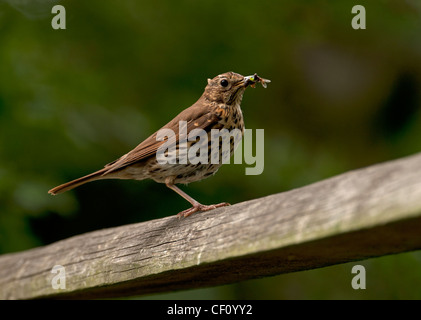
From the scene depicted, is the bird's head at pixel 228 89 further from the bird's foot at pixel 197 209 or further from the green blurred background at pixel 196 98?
the bird's foot at pixel 197 209

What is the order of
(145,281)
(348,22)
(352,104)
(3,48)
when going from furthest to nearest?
(352,104) < (348,22) < (3,48) < (145,281)

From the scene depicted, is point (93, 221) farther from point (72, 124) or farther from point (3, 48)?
point (3, 48)

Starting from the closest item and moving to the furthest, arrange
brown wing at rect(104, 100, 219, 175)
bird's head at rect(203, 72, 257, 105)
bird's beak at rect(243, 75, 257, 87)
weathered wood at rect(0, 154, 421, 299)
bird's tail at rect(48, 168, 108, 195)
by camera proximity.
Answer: weathered wood at rect(0, 154, 421, 299) → bird's tail at rect(48, 168, 108, 195) → brown wing at rect(104, 100, 219, 175) → bird's beak at rect(243, 75, 257, 87) → bird's head at rect(203, 72, 257, 105)

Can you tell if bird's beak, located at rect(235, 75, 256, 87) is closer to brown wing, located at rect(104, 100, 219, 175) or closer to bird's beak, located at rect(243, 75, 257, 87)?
bird's beak, located at rect(243, 75, 257, 87)

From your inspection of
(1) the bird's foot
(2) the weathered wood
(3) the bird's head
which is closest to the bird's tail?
(2) the weathered wood

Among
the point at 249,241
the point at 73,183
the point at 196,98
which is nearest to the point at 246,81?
the point at 196,98

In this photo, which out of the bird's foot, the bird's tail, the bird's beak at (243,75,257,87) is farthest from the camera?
the bird's beak at (243,75,257,87)

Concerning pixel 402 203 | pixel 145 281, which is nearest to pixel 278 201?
pixel 402 203
